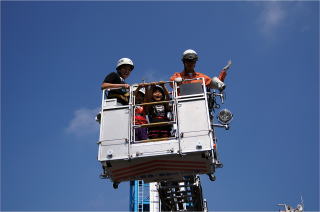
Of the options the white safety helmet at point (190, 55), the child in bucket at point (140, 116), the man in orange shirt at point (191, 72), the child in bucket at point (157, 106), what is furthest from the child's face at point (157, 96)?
the white safety helmet at point (190, 55)

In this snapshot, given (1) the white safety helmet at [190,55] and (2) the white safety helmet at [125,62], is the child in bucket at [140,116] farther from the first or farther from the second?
(1) the white safety helmet at [190,55]

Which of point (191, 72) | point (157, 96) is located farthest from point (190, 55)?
point (157, 96)

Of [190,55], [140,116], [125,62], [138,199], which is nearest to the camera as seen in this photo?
[140,116]

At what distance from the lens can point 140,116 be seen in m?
9.55

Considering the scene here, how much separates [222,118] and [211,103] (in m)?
0.47

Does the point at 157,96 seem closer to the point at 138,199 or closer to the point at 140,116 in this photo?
the point at 140,116

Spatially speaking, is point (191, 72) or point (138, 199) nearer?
point (191, 72)

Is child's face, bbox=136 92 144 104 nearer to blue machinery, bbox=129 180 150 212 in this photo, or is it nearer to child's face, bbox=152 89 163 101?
child's face, bbox=152 89 163 101

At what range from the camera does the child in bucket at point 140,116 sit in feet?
30.6

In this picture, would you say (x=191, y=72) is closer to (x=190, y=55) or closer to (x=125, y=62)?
(x=190, y=55)

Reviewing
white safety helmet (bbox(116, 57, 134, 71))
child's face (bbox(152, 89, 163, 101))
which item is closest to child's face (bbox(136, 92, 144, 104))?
child's face (bbox(152, 89, 163, 101))

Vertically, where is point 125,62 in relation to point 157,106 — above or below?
above

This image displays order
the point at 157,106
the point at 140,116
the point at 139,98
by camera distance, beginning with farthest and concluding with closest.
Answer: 1. the point at 139,98
2. the point at 157,106
3. the point at 140,116

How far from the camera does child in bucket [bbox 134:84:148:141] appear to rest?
367 inches
